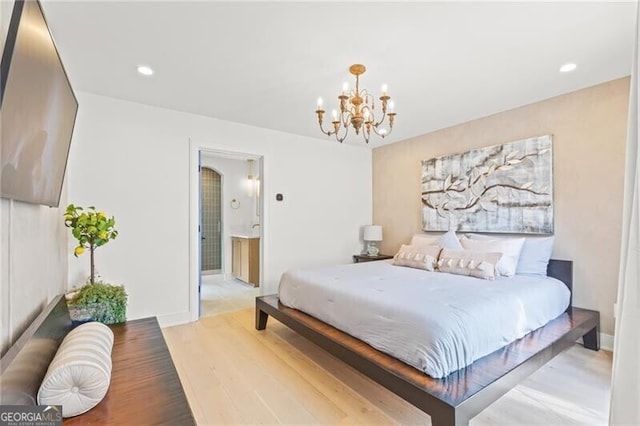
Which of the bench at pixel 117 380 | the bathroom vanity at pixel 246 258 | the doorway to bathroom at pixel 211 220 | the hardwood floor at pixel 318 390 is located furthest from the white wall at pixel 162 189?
the doorway to bathroom at pixel 211 220

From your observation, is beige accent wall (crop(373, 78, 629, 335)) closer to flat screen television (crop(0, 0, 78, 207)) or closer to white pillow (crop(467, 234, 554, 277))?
white pillow (crop(467, 234, 554, 277))

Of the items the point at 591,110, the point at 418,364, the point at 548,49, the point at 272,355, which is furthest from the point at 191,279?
the point at 591,110

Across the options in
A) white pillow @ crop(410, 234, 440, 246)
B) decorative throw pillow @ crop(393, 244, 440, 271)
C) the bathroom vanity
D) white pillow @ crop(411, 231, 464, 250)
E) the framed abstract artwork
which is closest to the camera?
the framed abstract artwork

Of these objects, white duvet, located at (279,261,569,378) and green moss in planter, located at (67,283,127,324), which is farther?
green moss in planter, located at (67,283,127,324)

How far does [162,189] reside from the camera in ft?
11.4

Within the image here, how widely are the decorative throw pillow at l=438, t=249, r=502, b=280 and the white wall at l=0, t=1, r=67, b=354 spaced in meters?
3.20

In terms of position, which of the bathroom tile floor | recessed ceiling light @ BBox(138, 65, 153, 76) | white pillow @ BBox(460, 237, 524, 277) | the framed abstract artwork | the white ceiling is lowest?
the bathroom tile floor

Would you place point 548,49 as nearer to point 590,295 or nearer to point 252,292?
point 590,295

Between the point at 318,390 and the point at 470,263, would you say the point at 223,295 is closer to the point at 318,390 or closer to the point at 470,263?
the point at 318,390

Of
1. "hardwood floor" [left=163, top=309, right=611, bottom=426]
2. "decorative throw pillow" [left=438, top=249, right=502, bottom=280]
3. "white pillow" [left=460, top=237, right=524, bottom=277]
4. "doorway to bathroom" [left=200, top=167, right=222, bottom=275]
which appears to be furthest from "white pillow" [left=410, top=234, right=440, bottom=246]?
"doorway to bathroom" [left=200, top=167, right=222, bottom=275]

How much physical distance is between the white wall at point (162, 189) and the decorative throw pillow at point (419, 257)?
4.84 ft

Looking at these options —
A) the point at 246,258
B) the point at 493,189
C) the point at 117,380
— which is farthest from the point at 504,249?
the point at 246,258

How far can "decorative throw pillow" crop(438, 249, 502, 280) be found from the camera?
2.89m

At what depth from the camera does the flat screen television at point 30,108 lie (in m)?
0.96
